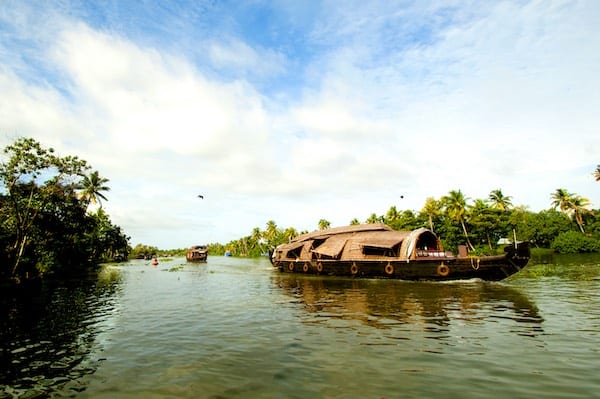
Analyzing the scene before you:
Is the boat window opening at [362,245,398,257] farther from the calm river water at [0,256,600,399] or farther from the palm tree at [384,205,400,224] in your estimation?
the palm tree at [384,205,400,224]

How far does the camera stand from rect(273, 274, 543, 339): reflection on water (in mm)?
10375

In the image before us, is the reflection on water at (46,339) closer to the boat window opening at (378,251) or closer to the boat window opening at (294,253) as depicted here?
the boat window opening at (378,251)

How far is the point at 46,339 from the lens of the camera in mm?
9406

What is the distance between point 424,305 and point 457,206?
4311 centimetres

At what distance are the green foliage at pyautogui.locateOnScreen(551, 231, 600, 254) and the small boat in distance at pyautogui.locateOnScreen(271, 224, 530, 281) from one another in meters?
38.9

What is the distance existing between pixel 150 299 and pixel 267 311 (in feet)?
26.6

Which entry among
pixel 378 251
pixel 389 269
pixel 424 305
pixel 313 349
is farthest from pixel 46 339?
pixel 378 251

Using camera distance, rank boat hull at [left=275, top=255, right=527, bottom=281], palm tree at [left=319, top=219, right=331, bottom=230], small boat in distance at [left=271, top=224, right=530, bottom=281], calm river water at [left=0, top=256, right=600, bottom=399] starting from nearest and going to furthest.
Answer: calm river water at [left=0, top=256, right=600, bottom=399], boat hull at [left=275, top=255, right=527, bottom=281], small boat in distance at [left=271, top=224, right=530, bottom=281], palm tree at [left=319, top=219, right=331, bottom=230]

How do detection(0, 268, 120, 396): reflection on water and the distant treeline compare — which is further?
the distant treeline

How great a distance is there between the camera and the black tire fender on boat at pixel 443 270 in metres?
20.6

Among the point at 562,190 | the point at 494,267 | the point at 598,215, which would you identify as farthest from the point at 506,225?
the point at 494,267

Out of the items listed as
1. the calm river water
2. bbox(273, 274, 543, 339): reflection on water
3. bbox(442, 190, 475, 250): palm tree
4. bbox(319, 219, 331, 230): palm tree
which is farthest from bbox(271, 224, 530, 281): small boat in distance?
bbox(319, 219, 331, 230): palm tree

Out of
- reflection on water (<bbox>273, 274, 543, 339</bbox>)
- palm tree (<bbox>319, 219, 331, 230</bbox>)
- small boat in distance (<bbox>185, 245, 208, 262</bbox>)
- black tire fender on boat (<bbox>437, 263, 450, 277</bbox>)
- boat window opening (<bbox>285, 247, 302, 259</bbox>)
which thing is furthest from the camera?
palm tree (<bbox>319, 219, 331, 230</bbox>)

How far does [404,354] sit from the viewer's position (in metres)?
7.20
